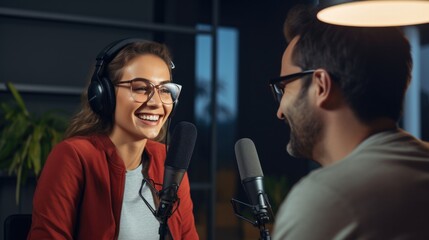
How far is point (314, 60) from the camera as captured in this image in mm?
1143

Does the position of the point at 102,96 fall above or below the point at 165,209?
above

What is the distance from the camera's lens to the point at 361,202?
90 centimetres

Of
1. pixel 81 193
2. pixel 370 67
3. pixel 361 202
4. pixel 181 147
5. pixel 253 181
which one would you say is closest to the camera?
pixel 361 202

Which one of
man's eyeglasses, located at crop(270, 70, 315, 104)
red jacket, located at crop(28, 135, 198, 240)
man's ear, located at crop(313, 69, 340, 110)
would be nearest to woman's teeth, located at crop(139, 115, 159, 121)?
red jacket, located at crop(28, 135, 198, 240)

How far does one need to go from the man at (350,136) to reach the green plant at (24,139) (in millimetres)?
2343

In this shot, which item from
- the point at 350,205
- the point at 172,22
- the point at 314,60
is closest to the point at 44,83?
the point at 172,22

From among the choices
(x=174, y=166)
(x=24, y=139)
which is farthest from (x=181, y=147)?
(x=24, y=139)

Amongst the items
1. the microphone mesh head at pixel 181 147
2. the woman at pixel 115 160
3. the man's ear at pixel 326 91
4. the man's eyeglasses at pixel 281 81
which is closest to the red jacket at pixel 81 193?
the woman at pixel 115 160

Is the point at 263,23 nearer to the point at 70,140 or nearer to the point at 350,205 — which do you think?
the point at 70,140

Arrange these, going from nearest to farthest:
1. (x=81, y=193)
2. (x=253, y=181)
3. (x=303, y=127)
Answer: (x=303, y=127) → (x=253, y=181) → (x=81, y=193)

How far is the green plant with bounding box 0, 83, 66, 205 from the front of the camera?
340cm

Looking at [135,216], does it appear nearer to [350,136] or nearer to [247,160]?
[247,160]

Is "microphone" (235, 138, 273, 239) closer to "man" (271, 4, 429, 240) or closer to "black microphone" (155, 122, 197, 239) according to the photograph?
"black microphone" (155, 122, 197, 239)

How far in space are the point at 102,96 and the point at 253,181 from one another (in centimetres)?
67
